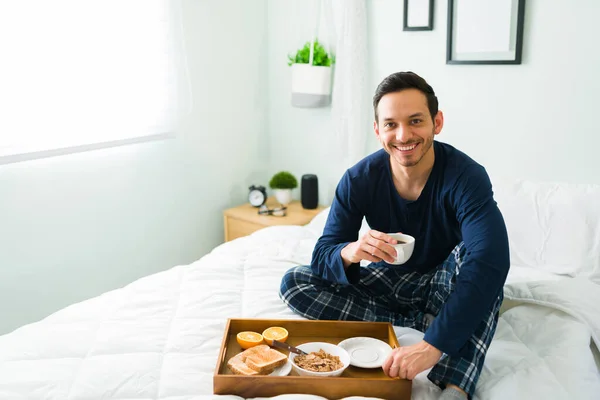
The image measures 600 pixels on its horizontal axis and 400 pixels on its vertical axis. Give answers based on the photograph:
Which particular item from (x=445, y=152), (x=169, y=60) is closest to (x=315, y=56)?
(x=169, y=60)

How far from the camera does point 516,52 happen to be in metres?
2.30

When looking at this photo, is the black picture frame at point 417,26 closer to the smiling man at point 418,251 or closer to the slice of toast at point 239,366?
the smiling man at point 418,251

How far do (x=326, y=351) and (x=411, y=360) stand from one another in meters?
0.24

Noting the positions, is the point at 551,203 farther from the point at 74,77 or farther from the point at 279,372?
the point at 74,77

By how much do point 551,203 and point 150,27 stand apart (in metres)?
1.85

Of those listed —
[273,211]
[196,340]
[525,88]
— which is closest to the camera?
[196,340]

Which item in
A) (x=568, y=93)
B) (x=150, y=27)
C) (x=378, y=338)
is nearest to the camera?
(x=378, y=338)

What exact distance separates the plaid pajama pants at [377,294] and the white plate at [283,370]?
31cm

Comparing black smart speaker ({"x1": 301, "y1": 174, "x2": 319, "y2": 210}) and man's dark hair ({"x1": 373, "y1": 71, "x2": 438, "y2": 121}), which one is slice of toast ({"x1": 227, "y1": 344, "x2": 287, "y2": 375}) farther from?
black smart speaker ({"x1": 301, "y1": 174, "x2": 319, "y2": 210})

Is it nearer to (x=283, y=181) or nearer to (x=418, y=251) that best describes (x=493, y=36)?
(x=418, y=251)

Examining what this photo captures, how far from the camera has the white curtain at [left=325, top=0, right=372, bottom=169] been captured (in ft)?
8.86

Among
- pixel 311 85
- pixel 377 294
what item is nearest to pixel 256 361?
pixel 377 294

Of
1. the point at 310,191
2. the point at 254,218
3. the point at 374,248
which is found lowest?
the point at 254,218

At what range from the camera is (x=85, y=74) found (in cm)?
239
